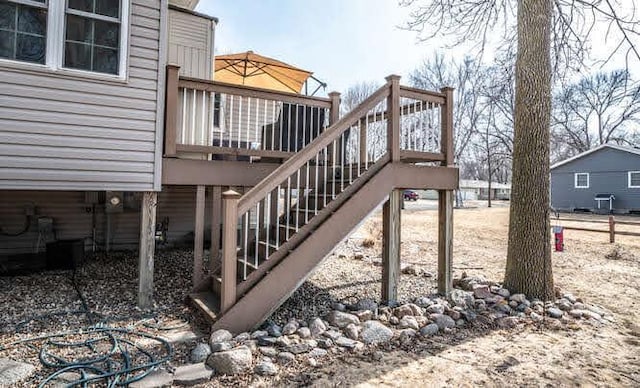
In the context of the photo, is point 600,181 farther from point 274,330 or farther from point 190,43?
point 274,330

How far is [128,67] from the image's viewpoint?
4.26m

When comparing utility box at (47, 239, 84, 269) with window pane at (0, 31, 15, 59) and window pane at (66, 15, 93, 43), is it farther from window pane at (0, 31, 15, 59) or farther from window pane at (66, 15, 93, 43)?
window pane at (66, 15, 93, 43)

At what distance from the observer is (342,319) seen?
160 inches

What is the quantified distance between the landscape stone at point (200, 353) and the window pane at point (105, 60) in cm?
311

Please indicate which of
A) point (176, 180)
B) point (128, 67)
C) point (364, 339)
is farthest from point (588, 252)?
point (128, 67)

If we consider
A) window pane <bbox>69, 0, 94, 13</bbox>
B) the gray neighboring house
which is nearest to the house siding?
window pane <bbox>69, 0, 94, 13</bbox>

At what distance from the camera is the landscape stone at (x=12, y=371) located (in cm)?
272

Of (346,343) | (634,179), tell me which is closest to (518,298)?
(346,343)

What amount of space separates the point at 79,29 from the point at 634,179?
26.2m

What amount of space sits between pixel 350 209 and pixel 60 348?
302 centimetres

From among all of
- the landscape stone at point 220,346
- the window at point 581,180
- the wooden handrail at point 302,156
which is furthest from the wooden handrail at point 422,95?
the window at point 581,180

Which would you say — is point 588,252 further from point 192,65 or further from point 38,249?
point 38,249

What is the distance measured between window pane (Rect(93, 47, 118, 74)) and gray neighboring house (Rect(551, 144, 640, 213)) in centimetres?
2521

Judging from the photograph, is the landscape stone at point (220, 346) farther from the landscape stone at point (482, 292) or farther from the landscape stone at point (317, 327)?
the landscape stone at point (482, 292)
